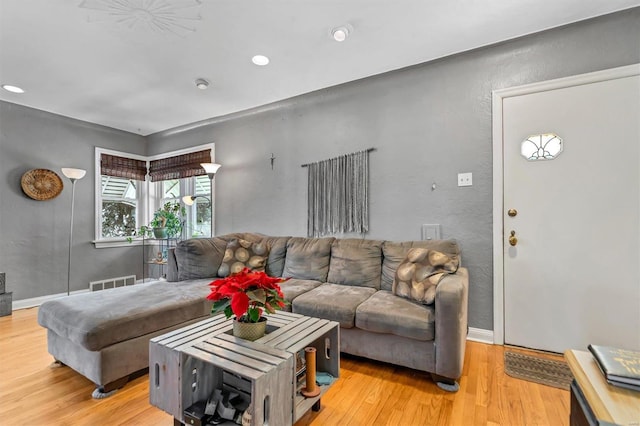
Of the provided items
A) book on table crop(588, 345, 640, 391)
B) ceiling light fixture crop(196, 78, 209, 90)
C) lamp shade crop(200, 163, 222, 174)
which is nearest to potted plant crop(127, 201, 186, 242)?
lamp shade crop(200, 163, 222, 174)

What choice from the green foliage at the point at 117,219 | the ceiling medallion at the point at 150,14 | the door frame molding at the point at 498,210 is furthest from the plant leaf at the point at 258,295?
the green foliage at the point at 117,219

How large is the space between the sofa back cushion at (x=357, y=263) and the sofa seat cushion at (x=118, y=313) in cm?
116

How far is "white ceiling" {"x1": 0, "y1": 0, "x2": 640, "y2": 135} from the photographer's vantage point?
199 cm

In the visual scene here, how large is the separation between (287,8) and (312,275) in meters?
2.20

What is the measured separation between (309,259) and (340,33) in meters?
1.98

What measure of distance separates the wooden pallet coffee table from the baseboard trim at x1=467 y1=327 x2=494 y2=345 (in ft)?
4.92

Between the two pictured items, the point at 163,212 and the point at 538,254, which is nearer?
the point at 538,254

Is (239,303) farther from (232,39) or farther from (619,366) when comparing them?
(232,39)

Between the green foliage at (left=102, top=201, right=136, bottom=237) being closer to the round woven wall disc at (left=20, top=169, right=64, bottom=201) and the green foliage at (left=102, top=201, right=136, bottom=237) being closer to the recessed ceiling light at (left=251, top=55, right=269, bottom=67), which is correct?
the round woven wall disc at (left=20, top=169, right=64, bottom=201)

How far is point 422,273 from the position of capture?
7.06 feet

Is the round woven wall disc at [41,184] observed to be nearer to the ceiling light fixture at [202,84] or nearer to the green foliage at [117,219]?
the green foliage at [117,219]

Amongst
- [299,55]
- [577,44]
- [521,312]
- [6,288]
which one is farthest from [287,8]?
[6,288]

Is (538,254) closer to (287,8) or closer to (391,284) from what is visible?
(391,284)

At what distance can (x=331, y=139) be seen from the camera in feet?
10.7
